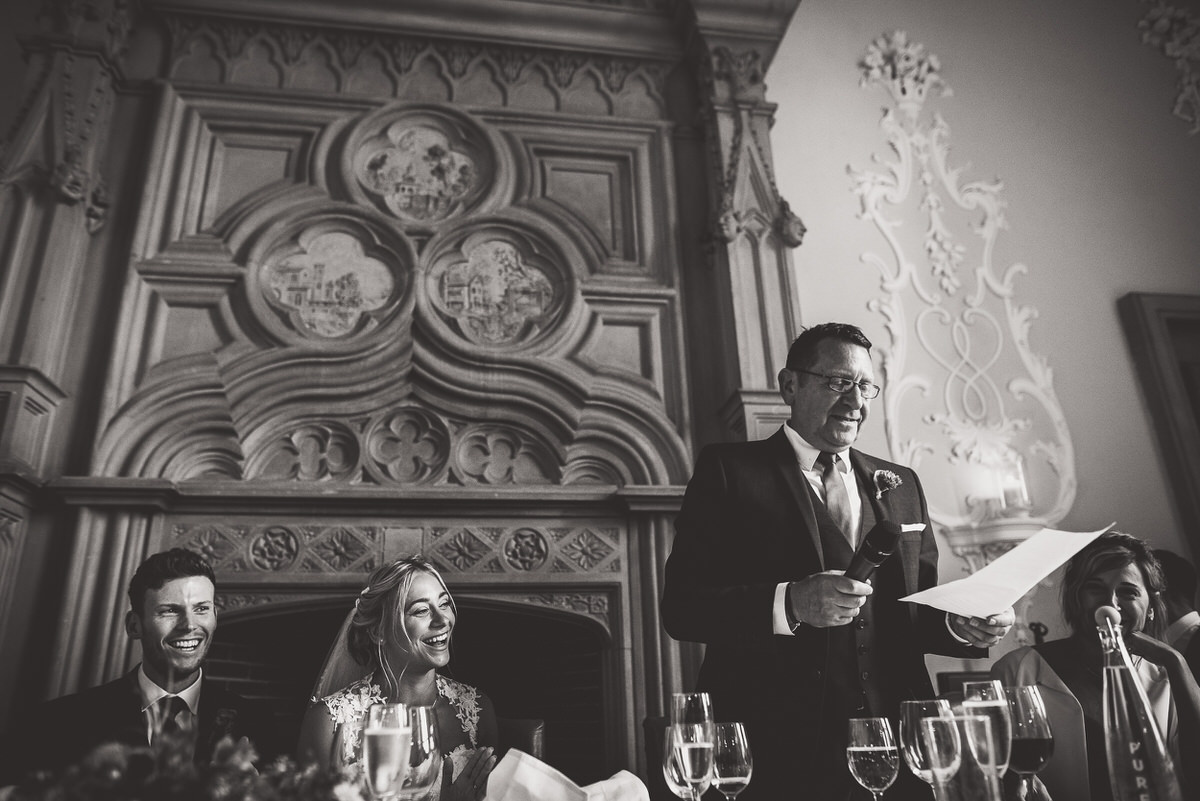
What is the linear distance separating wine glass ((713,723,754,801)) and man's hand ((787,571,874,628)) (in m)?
0.28

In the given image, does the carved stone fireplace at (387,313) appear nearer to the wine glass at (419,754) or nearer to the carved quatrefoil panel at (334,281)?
the carved quatrefoil panel at (334,281)

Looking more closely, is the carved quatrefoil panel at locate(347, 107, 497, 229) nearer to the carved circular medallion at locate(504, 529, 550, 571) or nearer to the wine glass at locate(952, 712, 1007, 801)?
the carved circular medallion at locate(504, 529, 550, 571)

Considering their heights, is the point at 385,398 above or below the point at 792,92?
below

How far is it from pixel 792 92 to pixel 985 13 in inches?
48.6

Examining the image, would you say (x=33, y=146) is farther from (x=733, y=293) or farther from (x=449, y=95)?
(x=733, y=293)

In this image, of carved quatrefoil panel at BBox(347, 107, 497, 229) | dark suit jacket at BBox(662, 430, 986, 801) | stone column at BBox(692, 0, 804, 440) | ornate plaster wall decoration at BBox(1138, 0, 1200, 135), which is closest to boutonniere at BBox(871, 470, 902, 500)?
dark suit jacket at BBox(662, 430, 986, 801)

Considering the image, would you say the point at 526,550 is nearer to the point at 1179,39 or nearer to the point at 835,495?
the point at 835,495

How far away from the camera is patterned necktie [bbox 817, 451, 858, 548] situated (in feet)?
6.29

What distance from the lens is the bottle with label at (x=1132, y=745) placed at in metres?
1.15

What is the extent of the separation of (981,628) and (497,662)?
2346 mm

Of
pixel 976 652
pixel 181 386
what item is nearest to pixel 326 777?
pixel 976 652

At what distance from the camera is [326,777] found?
95 centimetres

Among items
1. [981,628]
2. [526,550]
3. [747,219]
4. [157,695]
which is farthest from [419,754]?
[747,219]

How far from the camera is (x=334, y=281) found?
3.49 m
